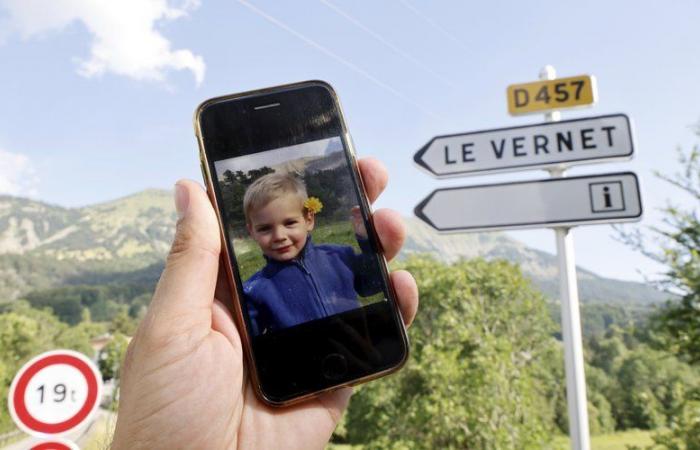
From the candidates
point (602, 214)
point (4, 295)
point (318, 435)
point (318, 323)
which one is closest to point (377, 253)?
point (318, 323)

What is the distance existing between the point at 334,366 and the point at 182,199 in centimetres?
66

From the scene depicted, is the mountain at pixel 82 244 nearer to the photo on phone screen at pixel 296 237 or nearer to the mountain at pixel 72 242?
the mountain at pixel 72 242

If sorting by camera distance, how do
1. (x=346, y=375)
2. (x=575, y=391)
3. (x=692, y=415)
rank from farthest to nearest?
(x=692, y=415) → (x=575, y=391) → (x=346, y=375)

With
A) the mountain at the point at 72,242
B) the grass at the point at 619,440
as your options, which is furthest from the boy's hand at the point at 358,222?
the mountain at the point at 72,242

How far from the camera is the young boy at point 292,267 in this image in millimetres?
1384

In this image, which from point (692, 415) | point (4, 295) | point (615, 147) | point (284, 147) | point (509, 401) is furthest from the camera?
point (4, 295)

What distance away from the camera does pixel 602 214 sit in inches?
97.7

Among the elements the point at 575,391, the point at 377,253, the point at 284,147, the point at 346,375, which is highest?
the point at 284,147

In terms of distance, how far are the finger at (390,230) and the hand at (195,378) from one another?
50 centimetres

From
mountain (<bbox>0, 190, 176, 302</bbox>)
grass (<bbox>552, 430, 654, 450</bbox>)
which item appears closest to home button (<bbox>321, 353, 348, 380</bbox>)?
grass (<bbox>552, 430, 654, 450</bbox>)

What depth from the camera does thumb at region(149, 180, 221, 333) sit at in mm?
1275

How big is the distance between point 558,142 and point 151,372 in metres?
2.41

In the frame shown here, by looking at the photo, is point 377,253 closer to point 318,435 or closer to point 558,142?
point 318,435

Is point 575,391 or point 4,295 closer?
point 575,391
